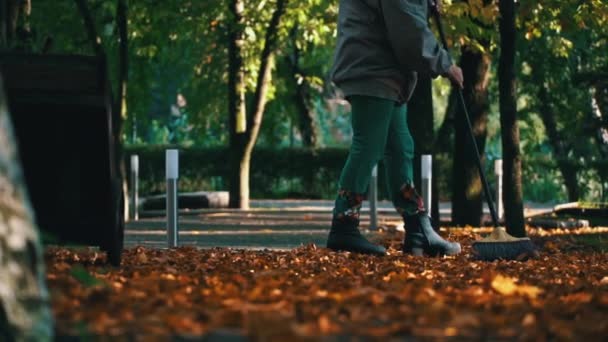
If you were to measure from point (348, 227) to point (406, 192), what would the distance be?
48cm

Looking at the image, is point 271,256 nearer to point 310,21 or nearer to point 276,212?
point 276,212

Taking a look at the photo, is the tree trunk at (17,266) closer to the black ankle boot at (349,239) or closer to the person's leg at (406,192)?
the black ankle boot at (349,239)

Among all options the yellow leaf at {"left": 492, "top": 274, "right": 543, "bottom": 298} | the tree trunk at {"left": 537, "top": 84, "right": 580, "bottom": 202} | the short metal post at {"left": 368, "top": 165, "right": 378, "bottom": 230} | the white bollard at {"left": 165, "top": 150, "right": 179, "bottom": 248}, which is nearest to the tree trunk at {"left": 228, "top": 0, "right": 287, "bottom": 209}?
the tree trunk at {"left": 537, "top": 84, "right": 580, "bottom": 202}

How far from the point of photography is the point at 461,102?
36.9ft

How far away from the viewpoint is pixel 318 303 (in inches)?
235

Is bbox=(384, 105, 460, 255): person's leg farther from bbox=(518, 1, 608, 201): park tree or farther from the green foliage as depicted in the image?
bbox=(518, 1, 608, 201): park tree

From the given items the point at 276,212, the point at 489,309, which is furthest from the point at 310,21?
the point at 489,309

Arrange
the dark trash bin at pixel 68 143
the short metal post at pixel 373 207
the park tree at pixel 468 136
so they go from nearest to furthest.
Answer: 1. the dark trash bin at pixel 68 143
2. the park tree at pixel 468 136
3. the short metal post at pixel 373 207

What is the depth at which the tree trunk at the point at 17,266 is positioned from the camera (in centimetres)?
485

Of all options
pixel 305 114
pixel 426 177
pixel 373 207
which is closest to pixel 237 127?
pixel 373 207

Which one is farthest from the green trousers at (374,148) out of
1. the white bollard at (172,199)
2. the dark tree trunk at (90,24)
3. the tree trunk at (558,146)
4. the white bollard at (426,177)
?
the tree trunk at (558,146)

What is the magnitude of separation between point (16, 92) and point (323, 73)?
38.2 m

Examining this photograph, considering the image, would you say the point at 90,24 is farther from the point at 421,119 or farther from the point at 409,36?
the point at 409,36

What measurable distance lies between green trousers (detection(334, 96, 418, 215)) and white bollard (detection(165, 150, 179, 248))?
358 cm
